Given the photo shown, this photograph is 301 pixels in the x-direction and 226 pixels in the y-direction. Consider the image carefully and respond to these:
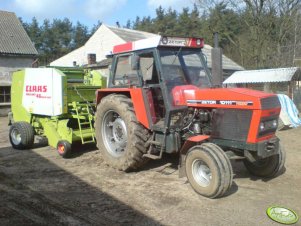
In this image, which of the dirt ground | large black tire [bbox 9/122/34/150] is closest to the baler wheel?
the dirt ground

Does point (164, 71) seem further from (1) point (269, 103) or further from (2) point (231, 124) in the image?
(1) point (269, 103)

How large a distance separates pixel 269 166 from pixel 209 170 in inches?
48.6

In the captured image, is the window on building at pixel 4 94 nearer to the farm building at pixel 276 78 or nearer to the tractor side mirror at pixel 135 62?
the farm building at pixel 276 78

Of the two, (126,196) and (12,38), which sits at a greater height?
(12,38)

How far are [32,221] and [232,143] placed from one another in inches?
112

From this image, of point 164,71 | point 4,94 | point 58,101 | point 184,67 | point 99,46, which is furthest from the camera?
point 99,46

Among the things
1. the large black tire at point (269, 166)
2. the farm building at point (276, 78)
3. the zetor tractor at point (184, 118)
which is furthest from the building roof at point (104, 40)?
the large black tire at point (269, 166)

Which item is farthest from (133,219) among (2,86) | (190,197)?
(2,86)

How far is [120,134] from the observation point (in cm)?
683

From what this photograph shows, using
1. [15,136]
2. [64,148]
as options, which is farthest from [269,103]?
[15,136]

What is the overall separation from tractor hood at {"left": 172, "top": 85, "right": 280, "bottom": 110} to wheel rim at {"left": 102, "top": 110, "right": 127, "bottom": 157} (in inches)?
53.7

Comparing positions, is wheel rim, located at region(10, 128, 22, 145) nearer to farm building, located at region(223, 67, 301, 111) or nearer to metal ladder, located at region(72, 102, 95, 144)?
metal ladder, located at region(72, 102, 95, 144)

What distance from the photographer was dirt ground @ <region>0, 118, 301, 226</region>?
446 centimetres

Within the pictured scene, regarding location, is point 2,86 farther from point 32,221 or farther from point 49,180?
point 32,221
